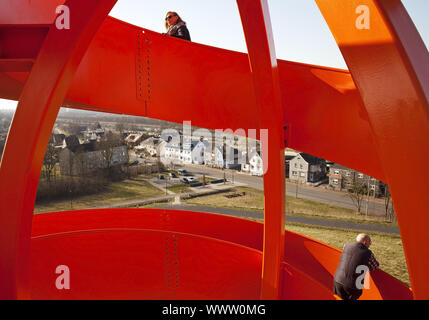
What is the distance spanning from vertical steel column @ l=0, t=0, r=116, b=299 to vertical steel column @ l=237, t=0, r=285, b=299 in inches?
62.2

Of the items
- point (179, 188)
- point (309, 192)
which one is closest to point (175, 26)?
point (309, 192)

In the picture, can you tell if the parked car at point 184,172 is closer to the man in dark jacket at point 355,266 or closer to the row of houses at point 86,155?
the row of houses at point 86,155

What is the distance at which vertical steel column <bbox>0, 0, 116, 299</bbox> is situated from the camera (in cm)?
320

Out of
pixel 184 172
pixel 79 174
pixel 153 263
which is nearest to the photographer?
pixel 153 263

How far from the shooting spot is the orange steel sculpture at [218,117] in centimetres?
174

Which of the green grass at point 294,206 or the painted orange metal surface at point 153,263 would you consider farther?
the green grass at point 294,206

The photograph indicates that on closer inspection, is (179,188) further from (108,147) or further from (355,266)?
(355,266)

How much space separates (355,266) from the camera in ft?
13.5

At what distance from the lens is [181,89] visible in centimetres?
484

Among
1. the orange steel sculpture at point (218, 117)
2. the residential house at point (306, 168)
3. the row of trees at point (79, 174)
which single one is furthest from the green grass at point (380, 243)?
the row of trees at point (79, 174)

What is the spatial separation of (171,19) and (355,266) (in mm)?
4299

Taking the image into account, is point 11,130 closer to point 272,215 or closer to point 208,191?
point 272,215

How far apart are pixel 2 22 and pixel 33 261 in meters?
4.79
